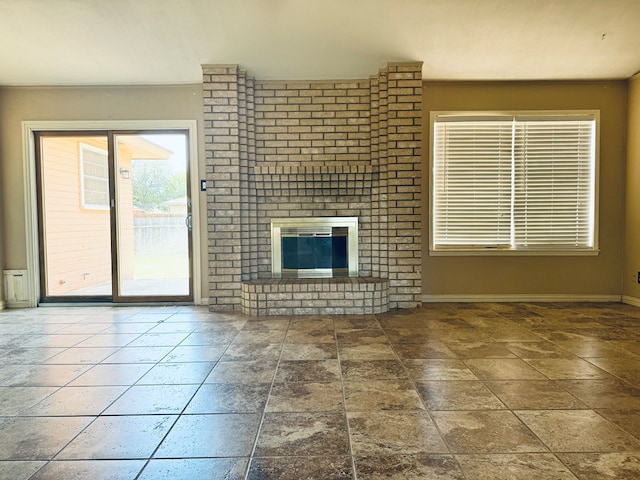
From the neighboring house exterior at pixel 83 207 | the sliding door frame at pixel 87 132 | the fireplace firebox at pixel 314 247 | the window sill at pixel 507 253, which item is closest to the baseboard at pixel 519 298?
the window sill at pixel 507 253

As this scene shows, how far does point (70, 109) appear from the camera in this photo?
14.7 ft

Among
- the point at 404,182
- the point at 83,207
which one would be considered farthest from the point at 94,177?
the point at 404,182

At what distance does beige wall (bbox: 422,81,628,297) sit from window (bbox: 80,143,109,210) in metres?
3.94

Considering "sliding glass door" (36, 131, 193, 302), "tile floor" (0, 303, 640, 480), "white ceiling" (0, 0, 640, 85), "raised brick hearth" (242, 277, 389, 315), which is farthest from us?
"sliding glass door" (36, 131, 193, 302)

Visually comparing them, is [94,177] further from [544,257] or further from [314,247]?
[544,257]

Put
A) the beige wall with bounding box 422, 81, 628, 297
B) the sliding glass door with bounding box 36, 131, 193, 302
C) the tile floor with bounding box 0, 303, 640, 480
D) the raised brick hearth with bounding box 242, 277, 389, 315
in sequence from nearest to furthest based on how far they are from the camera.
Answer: the tile floor with bounding box 0, 303, 640, 480
the raised brick hearth with bounding box 242, 277, 389, 315
the beige wall with bounding box 422, 81, 628, 297
the sliding glass door with bounding box 36, 131, 193, 302

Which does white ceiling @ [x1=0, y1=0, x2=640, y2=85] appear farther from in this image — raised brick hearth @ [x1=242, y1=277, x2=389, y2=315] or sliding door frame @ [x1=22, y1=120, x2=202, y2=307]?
raised brick hearth @ [x1=242, y1=277, x2=389, y2=315]

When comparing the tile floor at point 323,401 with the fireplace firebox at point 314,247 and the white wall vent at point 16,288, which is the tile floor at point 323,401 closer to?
the fireplace firebox at point 314,247

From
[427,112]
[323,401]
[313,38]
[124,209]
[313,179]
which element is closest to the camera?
[323,401]

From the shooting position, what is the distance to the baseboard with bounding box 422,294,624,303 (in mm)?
4531

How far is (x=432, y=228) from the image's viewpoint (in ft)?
14.9

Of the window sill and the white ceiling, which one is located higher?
the white ceiling

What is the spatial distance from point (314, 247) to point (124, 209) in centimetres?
238

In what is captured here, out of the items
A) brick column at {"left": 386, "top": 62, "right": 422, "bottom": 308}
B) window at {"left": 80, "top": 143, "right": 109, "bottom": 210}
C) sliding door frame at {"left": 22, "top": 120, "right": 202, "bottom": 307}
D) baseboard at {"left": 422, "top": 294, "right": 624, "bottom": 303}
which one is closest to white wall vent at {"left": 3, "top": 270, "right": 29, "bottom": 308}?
sliding door frame at {"left": 22, "top": 120, "right": 202, "bottom": 307}
